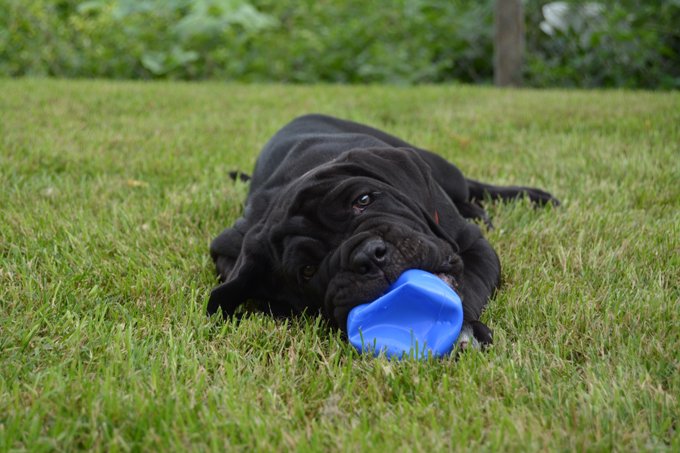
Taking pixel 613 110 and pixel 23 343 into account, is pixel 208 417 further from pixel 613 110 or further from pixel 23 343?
pixel 613 110

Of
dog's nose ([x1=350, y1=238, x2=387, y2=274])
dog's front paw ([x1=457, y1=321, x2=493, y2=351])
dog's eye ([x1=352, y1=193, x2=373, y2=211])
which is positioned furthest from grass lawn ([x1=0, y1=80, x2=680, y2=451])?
dog's eye ([x1=352, y1=193, x2=373, y2=211])

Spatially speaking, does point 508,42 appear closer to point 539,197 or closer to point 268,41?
point 268,41

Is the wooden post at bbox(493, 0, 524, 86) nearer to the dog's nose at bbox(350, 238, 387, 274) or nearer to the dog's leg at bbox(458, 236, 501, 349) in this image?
the dog's leg at bbox(458, 236, 501, 349)

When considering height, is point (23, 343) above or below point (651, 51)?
above

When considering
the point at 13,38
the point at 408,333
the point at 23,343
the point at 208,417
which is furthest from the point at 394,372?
the point at 13,38

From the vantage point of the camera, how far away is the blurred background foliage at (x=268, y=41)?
36.6ft

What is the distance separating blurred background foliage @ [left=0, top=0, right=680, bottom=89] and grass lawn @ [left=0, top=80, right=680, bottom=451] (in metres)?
5.41

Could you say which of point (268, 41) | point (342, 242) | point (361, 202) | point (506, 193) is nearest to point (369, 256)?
point (342, 242)

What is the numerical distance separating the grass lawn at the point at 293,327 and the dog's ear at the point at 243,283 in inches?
3.9

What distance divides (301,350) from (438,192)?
1249 mm

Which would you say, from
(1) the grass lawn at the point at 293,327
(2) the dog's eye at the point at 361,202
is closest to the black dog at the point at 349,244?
(2) the dog's eye at the point at 361,202

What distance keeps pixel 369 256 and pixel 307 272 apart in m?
0.41

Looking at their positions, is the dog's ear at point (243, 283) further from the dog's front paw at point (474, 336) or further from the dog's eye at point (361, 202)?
the dog's front paw at point (474, 336)

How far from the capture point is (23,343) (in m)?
2.65
